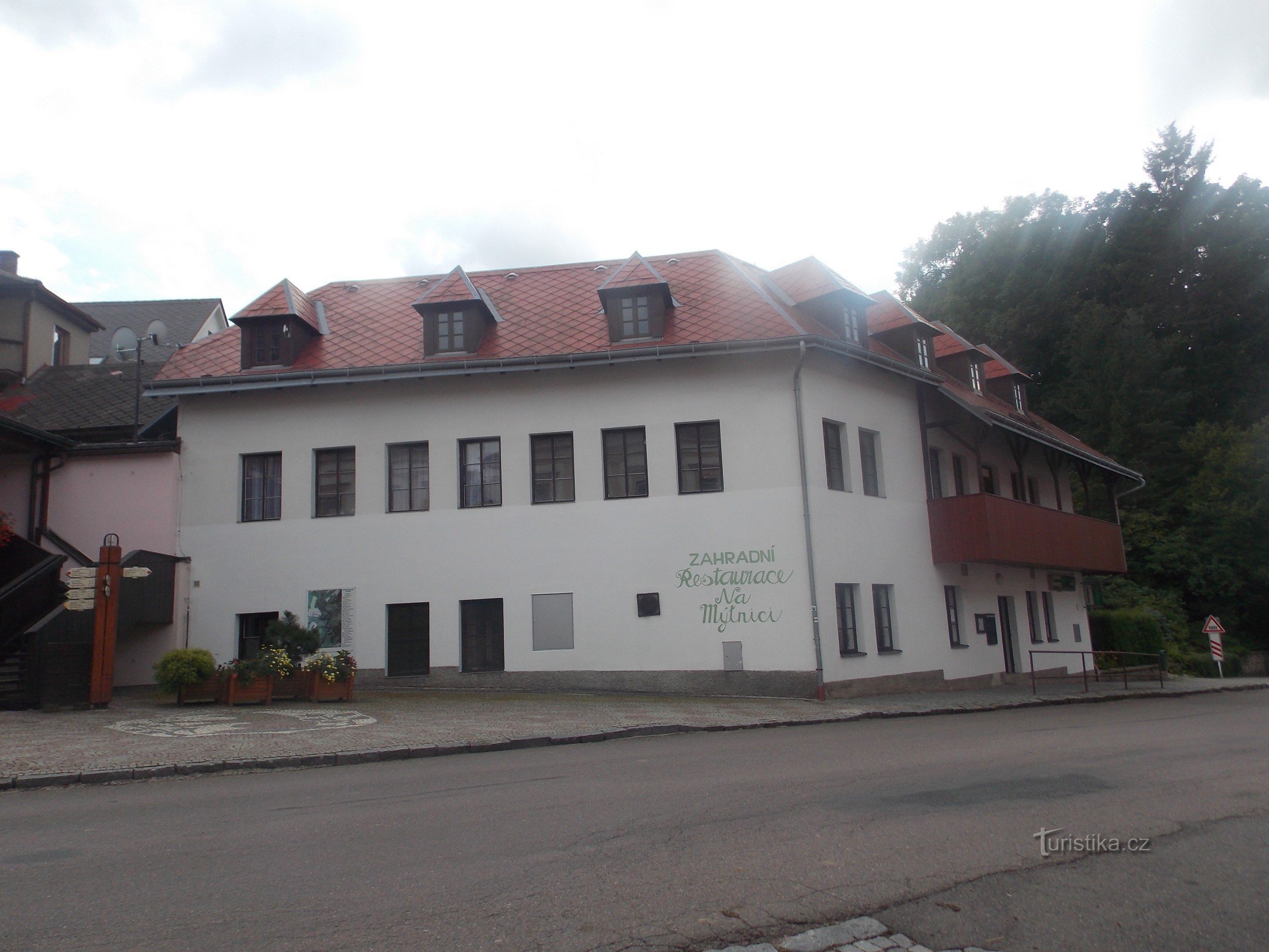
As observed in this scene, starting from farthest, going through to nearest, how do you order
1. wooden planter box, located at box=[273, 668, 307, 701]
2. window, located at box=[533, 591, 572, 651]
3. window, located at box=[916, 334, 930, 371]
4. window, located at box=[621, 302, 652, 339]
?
1. window, located at box=[916, 334, 930, 371]
2. window, located at box=[621, 302, 652, 339]
3. window, located at box=[533, 591, 572, 651]
4. wooden planter box, located at box=[273, 668, 307, 701]

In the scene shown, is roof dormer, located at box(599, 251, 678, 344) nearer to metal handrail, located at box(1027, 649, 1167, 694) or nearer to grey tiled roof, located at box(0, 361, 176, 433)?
grey tiled roof, located at box(0, 361, 176, 433)

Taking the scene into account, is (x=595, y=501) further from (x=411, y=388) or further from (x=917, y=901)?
(x=917, y=901)

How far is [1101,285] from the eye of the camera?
51719 millimetres

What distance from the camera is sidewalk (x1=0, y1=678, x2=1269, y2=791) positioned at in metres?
10.7

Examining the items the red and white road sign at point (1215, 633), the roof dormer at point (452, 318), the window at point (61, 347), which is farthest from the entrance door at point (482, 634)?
the red and white road sign at point (1215, 633)

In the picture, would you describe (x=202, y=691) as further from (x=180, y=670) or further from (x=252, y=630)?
(x=252, y=630)

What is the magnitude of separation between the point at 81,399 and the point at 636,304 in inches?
571

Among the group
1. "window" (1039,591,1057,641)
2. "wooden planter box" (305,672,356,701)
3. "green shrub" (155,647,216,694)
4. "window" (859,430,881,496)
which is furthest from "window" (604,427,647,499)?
"window" (1039,591,1057,641)

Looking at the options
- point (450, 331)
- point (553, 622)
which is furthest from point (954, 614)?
point (450, 331)

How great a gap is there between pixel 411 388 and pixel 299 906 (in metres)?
17.0

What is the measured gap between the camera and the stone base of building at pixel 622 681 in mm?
19562

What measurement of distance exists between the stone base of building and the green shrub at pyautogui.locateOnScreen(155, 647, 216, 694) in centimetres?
424

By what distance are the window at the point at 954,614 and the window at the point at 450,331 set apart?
41.6 ft

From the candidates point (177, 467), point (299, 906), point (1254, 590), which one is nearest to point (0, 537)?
point (177, 467)
